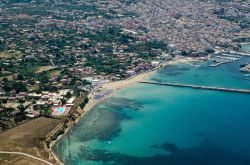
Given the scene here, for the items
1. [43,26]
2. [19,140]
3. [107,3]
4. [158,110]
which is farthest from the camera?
[107,3]

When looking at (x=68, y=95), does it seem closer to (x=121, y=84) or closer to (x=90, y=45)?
Result: (x=121, y=84)

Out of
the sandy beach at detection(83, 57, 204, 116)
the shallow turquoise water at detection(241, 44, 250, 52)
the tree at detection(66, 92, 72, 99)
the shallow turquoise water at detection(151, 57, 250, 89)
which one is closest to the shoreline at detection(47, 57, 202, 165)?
the sandy beach at detection(83, 57, 204, 116)

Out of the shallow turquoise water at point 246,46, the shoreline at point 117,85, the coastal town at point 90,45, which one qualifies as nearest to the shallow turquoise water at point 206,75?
the shoreline at point 117,85

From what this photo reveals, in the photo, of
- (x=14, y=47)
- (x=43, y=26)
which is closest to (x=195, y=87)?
(x=14, y=47)

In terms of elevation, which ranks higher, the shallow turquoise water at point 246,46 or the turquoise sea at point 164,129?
the shallow turquoise water at point 246,46

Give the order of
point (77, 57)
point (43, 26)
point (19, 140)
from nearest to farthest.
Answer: point (19, 140)
point (77, 57)
point (43, 26)

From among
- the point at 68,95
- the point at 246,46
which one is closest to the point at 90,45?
the point at 68,95

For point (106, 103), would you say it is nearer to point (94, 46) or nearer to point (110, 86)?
point (110, 86)

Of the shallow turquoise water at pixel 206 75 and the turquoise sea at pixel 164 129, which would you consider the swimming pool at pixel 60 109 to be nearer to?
the turquoise sea at pixel 164 129
